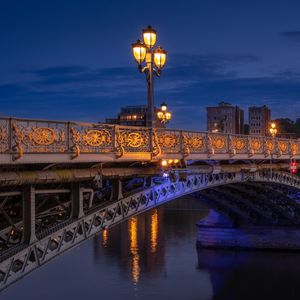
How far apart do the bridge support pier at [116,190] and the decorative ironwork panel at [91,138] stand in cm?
236

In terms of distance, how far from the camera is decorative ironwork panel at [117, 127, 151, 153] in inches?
778

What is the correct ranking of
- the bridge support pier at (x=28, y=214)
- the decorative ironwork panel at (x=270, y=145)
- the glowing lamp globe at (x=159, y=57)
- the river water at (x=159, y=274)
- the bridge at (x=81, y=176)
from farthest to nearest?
the river water at (x=159, y=274), the decorative ironwork panel at (x=270, y=145), the glowing lamp globe at (x=159, y=57), the bridge support pier at (x=28, y=214), the bridge at (x=81, y=176)

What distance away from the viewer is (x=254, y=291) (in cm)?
3819

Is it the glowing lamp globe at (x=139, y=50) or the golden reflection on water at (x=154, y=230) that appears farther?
the golden reflection on water at (x=154, y=230)

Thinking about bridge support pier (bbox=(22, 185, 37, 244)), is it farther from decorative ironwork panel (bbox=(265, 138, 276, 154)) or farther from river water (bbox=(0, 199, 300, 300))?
decorative ironwork panel (bbox=(265, 138, 276, 154))

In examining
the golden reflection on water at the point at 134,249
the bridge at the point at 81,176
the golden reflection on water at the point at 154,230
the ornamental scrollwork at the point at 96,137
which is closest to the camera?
the bridge at the point at 81,176

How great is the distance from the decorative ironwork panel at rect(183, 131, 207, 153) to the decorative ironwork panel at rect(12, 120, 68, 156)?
7.35 m

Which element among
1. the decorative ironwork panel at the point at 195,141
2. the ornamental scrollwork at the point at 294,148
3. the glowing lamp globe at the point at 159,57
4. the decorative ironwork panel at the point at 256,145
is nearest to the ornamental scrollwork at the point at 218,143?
the decorative ironwork panel at the point at 195,141

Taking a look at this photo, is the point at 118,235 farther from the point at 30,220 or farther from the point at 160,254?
the point at 30,220

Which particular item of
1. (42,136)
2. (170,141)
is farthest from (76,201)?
(170,141)

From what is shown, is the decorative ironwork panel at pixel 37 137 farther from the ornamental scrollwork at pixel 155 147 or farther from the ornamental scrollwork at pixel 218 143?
the ornamental scrollwork at pixel 218 143

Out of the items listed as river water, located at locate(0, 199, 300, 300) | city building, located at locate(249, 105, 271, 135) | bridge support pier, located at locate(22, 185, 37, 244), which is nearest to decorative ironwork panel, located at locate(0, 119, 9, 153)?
bridge support pier, located at locate(22, 185, 37, 244)

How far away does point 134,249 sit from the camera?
165 ft

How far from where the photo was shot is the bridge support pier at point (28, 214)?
675 inches
